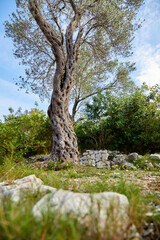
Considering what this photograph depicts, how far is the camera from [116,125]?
Result: 341 inches

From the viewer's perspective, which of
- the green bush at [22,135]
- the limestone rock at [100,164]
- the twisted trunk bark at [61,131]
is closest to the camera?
the twisted trunk bark at [61,131]

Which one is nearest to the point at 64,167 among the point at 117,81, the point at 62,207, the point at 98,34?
the point at 62,207

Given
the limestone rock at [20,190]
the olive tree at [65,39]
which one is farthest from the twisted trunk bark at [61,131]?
the limestone rock at [20,190]

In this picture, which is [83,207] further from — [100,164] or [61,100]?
[100,164]

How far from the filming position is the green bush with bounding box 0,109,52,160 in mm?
5805

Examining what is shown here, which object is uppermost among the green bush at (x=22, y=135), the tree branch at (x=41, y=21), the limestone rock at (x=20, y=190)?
the tree branch at (x=41, y=21)

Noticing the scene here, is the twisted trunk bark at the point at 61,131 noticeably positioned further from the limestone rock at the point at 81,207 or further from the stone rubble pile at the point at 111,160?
the limestone rock at the point at 81,207

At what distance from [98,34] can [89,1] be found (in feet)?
5.46

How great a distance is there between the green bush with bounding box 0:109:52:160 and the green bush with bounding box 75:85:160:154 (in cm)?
221

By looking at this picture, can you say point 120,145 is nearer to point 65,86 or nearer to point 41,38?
point 65,86

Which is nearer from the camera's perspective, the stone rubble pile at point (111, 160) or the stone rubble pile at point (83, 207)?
the stone rubble pile at point (83, 207)

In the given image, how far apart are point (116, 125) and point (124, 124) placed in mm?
446

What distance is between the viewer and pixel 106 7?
726 centimetres

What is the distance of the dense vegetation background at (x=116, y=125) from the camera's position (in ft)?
26.5
